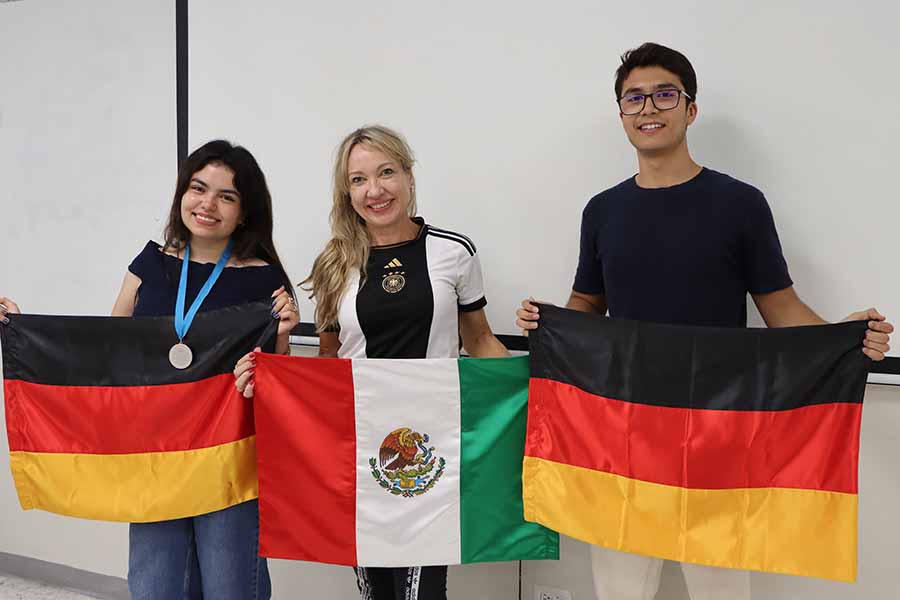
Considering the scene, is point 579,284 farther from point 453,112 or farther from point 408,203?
point 453,112

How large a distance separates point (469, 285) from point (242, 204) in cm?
60

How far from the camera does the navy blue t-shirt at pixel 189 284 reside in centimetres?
175

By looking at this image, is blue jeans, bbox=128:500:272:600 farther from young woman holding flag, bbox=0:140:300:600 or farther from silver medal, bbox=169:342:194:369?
silver medal, bbox=169:342:194:369

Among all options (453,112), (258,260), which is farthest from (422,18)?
(258,260)

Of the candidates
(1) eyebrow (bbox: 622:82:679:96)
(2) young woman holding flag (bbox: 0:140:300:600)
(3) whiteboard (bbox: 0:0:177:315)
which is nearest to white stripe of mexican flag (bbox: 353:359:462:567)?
(2) young woman holding flag (bbox: 0:140:300:600)

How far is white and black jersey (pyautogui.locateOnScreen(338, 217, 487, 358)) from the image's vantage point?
5.62ft

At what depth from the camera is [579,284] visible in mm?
1862

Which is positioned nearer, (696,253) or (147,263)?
(696,253)

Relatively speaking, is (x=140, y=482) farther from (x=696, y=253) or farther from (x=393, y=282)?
(x=696, y=253)

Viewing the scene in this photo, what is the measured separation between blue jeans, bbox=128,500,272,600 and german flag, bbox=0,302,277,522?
0.15 feet

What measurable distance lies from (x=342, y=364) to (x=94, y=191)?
1.68 m

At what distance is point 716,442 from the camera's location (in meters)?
1.53

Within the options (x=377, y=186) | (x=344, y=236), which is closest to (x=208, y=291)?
(x=344, y=236)

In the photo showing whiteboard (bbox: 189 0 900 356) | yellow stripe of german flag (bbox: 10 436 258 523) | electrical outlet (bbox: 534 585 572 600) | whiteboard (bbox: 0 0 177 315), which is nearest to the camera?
yellow stripe of german flag (bbox: 10 436 258 523)
